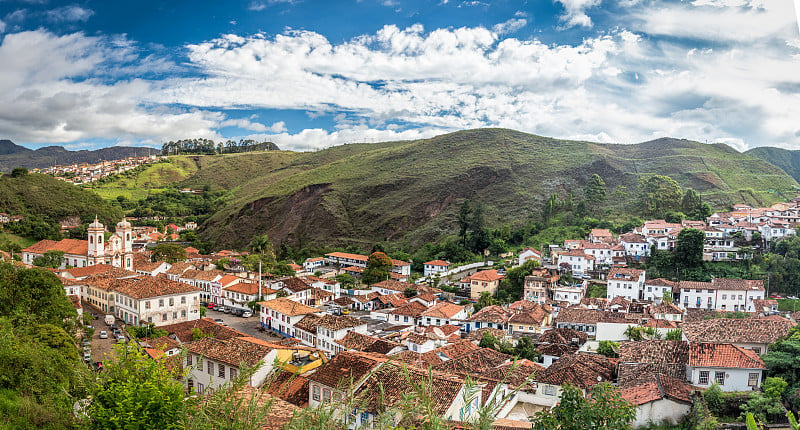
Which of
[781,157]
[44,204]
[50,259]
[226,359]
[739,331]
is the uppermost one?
[781,157]

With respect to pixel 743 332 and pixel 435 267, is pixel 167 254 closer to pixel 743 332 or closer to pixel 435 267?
pixel 435 267

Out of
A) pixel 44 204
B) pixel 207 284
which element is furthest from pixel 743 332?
pixel 44 204

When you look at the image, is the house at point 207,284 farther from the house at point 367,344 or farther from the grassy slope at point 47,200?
the grassy slope at point 47,200

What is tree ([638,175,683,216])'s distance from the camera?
3852 centimetres

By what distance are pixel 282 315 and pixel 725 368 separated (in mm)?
15493

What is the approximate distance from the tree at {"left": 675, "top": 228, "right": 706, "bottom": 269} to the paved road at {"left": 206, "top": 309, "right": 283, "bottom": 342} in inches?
870

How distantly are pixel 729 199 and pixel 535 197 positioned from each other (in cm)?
1648

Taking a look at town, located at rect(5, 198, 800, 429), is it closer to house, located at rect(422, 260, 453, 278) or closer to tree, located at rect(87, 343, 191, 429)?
house, located at rect(422, 260, 453, 278)

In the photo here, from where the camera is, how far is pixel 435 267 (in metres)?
33.0

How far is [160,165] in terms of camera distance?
8219cm

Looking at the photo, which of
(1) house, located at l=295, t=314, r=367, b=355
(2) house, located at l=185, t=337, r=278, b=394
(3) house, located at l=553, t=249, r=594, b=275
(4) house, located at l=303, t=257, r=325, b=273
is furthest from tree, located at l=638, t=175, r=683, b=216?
(2) house, located at l=185, t=337, r=278, b=394

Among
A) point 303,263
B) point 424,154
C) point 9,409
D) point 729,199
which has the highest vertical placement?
point 424,154

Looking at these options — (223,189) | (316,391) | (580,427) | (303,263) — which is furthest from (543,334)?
(223,189)

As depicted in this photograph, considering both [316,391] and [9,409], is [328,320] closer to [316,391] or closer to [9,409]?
[316,391]
